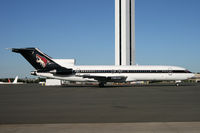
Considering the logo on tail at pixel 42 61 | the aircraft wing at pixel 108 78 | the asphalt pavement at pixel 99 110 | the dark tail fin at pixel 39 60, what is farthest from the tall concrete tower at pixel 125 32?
the asphalt pavement at pixel 99 110

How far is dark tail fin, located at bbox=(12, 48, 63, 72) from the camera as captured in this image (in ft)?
106

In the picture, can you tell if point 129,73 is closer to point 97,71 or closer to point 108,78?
point 108,78

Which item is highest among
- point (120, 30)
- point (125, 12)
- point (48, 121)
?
point (125, 12)

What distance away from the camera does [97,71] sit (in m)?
33.4

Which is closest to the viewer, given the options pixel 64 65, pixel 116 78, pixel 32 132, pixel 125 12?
pixel 32 132

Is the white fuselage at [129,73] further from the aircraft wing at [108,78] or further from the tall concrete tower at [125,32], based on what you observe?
the tall concrete tower at [125,32]

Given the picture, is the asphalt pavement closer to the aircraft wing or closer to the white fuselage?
the aircraft wing

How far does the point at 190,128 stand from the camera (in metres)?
5.65

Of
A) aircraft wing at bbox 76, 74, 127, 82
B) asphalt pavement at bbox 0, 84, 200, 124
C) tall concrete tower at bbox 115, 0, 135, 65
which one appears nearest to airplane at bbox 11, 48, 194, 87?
aircraft wing at bbox 76, 74, 127, 82

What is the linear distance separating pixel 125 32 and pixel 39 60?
62.8 metres

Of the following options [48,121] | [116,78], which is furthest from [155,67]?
[48,121]

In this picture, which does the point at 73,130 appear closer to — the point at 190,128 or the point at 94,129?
the point at 94,129

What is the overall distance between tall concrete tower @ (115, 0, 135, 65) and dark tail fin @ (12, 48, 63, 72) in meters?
61.1

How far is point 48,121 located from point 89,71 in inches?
1040
